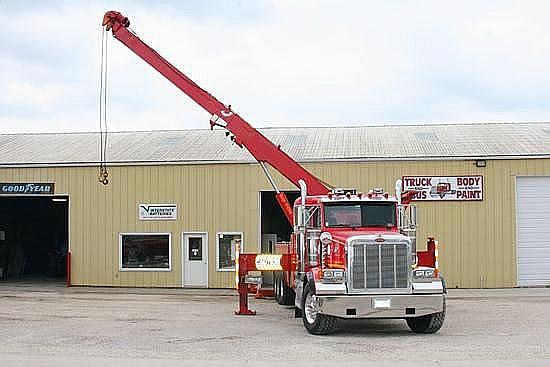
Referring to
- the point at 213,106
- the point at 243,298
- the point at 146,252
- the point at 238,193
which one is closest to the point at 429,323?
the point at 243,298

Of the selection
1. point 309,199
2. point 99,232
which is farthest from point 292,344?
point 99,232

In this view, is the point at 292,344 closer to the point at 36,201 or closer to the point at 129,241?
the point at 129,241

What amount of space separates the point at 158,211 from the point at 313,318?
15767mm

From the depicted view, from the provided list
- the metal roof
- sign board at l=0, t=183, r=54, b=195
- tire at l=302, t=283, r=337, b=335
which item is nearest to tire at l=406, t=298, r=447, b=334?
tire at l=302, t=283, r=337, b=335

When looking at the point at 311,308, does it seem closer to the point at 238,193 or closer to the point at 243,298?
the point at 243,298

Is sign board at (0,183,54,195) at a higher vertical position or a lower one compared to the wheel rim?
higher

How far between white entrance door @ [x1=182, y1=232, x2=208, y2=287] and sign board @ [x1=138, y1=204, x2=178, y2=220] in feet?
2.88

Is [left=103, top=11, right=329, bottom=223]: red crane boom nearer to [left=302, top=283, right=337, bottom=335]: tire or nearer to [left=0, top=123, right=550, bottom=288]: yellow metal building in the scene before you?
[left=302, top=283, right=337, bottom=335]: tire

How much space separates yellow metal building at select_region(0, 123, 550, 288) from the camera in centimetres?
3127

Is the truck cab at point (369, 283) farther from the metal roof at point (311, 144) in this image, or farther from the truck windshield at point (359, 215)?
the metal roof at point (311, 144)

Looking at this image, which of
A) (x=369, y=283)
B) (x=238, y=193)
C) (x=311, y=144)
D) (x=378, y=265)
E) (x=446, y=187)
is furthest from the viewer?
(x=311, y=144)

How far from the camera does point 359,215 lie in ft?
63.8

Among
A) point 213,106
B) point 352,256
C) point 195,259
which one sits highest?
point 213,106

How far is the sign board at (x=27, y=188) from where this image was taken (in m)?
33.7
